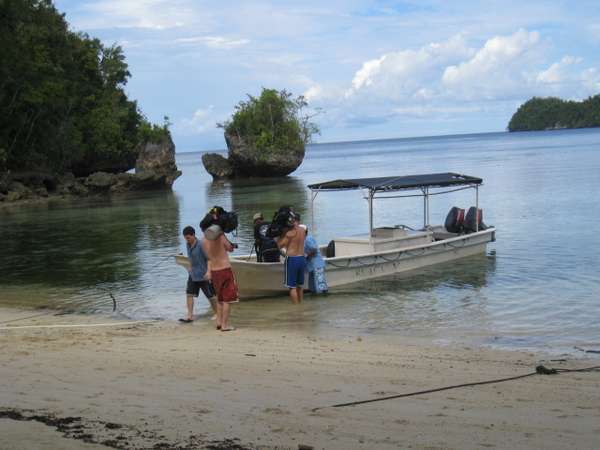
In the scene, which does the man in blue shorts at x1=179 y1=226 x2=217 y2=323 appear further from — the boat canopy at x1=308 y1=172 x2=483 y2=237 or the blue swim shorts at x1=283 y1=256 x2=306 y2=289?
the boat canopy at x1=308 y1=172 x2=483 y2=237

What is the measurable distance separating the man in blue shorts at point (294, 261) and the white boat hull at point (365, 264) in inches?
16.0

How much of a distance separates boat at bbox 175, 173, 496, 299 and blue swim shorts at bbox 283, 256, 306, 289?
390mm

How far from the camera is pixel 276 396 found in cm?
705

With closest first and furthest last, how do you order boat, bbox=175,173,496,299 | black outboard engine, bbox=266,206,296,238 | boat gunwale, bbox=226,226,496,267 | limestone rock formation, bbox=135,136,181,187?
black outboard engine, bbox=266,206,296,238 → boat gunwale, bbox=226,226,496,267 → boat, bbox=175,173,496,299 → limestone rock formation, bbox=135,136,181,187

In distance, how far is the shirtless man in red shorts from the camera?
11.1 metres

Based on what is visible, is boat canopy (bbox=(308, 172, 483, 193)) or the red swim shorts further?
boat canopy (bbox=(308, 172, 483, 193))

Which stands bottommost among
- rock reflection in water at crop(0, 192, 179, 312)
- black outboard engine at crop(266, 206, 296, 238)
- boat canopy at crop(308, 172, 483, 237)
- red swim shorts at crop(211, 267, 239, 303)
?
rock reflection in water at crop(0, 192, 179, 312)

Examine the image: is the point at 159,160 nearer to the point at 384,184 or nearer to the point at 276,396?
A: the point at 384,184

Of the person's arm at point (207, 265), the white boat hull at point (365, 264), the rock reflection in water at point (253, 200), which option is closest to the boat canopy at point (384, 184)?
the white boat hull at point (365, 264)

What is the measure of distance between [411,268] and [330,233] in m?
10.4

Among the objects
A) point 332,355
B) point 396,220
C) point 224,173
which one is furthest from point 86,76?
point 332,355

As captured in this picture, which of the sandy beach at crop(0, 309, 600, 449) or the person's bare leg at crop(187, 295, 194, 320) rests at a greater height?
the sandy beach at crop(0, 309, 600, 449)

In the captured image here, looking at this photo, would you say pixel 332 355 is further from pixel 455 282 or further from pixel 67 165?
pixel 67 165

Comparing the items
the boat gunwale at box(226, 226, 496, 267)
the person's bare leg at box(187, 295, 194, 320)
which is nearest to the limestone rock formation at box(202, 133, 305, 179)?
the boat gunwale at box(226, 226, 496, 267)
